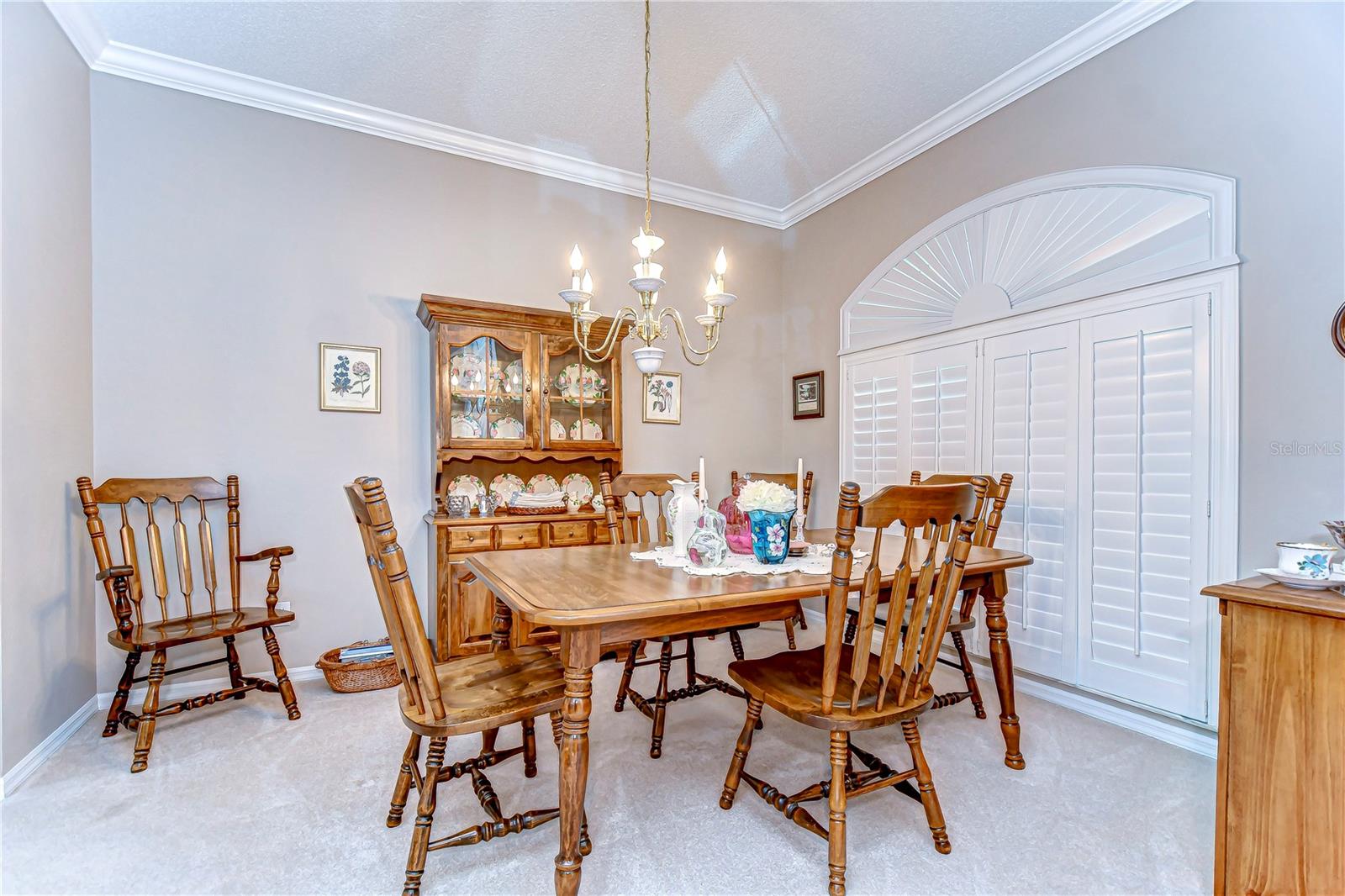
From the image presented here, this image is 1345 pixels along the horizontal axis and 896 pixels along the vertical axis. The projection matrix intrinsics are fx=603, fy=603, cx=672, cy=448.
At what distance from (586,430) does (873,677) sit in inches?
87.2

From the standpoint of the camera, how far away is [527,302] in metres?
3.63

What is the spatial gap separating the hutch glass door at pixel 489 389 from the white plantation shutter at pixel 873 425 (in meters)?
2.04

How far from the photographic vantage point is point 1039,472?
2863 mm

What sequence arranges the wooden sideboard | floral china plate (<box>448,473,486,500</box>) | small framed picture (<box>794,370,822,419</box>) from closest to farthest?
the wooden sideboard → floral china plate (<box>448,473,486,500</box>) → small framed picture (<box>794,370,822,419</box>)

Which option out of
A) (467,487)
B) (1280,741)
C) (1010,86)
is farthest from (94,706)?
(1010,86)

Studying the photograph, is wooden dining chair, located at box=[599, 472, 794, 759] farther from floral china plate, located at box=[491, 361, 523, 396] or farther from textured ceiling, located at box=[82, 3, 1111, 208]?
textured ceiling, located at box=[82, 3, 1111, 208]

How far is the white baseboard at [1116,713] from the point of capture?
229 centimetres

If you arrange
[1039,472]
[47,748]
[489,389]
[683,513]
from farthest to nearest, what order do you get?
[489,389], [1039,472], [47,748], [683,513]

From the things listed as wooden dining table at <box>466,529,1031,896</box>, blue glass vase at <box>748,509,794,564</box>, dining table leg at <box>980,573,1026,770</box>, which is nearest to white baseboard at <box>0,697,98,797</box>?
wooden dining table at <box>466,529,1031,896</box>

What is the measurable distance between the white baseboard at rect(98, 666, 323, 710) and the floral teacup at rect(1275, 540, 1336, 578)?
372cm

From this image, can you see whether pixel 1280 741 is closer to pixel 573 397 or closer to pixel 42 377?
pixel 573 397

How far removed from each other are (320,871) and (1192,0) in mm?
4142

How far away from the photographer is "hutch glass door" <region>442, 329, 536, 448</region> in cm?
318

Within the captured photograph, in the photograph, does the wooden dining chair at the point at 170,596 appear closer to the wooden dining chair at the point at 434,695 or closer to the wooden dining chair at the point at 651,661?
the wooden dining chair at the point at 434,695
